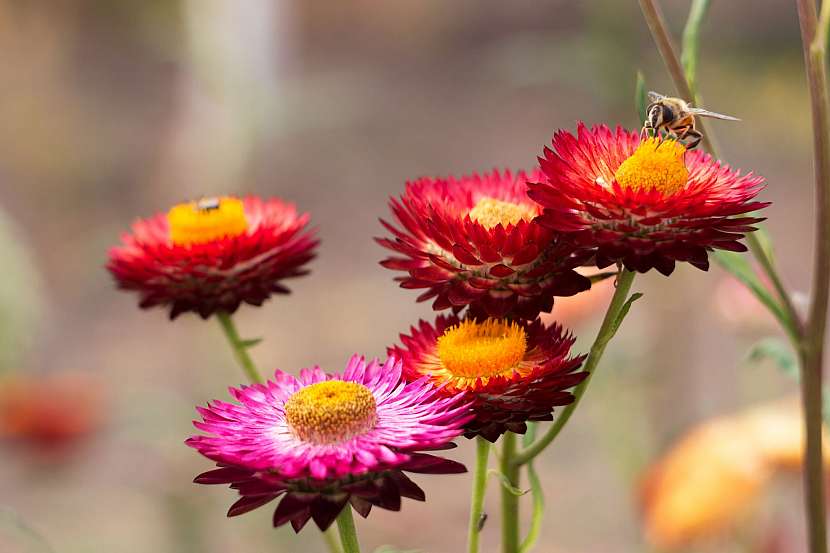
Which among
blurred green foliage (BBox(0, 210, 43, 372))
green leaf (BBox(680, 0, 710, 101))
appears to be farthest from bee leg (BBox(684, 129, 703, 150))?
blurred green foliage (BBox(0, 210, 43, 372))

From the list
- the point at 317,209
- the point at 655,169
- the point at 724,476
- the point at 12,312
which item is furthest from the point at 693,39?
the point at 317,209

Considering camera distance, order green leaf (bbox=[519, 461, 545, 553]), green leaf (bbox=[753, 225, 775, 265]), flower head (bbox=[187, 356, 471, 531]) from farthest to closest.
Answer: green leaf (bbox=[753, 225, 775, 265]) → green leaf (bbox=[519, 461, 545, 553]) → flower head (bbox=[187, 356, 471, 531])

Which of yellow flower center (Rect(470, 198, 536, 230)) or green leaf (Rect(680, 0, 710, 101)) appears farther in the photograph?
green leaf (Rect(680, 0, 710, 101))

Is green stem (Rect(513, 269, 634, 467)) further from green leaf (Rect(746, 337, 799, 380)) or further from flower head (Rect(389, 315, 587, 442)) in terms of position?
green leaf (Rect(746, 337, 799, 380))

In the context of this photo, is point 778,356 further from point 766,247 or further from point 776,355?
point 766,247

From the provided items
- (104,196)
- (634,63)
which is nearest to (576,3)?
(104,196)

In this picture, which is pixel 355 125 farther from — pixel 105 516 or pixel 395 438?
pixel 395 438

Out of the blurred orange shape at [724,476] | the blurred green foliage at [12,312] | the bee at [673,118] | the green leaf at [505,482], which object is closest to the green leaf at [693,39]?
the bee at [673,118]
